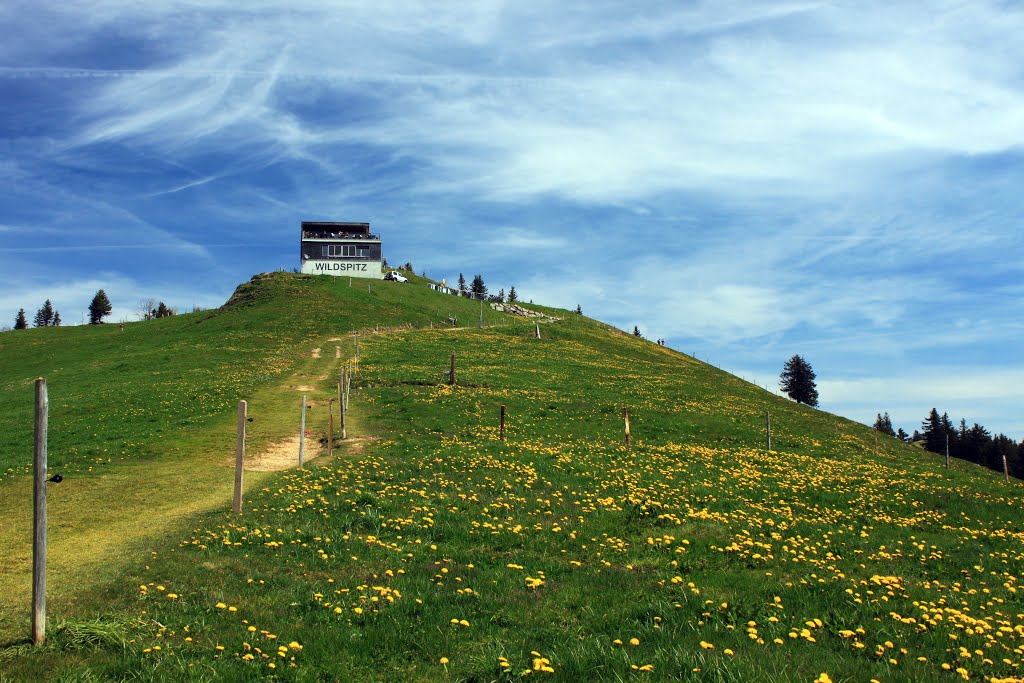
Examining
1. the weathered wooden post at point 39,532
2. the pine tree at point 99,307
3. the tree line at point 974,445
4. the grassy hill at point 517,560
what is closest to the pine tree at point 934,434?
the tree line at point 974,445

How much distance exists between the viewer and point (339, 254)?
437 feet

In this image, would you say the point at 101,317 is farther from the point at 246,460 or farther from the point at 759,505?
the point at 759,505

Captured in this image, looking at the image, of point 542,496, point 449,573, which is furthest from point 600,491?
point 449,573

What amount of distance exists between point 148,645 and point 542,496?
478 inches

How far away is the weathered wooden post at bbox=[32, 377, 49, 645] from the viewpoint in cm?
934

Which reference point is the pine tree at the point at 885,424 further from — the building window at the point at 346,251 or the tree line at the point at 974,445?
the building window at the point at 346,251

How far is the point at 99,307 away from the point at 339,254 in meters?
65.9

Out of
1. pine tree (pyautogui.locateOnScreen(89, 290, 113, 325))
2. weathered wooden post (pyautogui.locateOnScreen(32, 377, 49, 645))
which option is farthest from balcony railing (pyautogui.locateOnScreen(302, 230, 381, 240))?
weathered wooden post (pyautogui.locateOnScreen(32, 377, 49, 645))

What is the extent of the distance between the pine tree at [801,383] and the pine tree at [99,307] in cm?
15193

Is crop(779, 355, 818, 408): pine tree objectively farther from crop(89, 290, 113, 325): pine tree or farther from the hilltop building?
crop(89, 290, 113, 325): pine tree

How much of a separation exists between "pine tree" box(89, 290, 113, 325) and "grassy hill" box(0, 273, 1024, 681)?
132608mm

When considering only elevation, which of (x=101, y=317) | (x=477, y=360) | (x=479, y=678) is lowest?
(x=479, y=678)

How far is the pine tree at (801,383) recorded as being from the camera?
4520 inches

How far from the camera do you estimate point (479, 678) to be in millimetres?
8562
